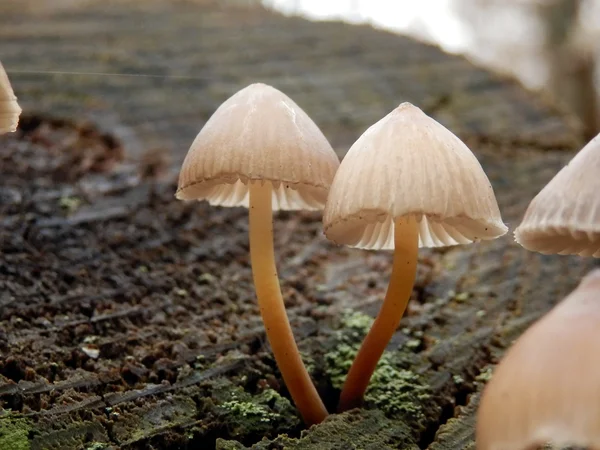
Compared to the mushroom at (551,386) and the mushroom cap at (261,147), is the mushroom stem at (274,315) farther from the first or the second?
the mushroom at (551,386)

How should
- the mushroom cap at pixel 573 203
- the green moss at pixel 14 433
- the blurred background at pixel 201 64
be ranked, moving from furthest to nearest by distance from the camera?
the blurred background at pixel 201 64, the green moss at pixel 14 433, the mushroom cap at pixel 573 203

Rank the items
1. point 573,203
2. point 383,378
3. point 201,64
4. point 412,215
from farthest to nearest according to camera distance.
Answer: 1. point 201,64
2. point 383,378
3. point 412,215
4. point 573,203

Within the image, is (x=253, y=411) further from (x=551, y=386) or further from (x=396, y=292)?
(x=551, y=386)

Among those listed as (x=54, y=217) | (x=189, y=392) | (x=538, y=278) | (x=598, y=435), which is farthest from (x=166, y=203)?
(x=598, y=435)

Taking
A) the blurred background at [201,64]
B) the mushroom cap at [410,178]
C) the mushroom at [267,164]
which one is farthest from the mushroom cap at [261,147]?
the blurred background at [201,64]

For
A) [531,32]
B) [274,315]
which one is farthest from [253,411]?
[531,32]

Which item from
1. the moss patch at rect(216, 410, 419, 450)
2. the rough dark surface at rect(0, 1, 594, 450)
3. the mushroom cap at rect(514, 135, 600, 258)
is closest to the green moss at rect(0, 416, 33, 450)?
the rough dark surface at rect(0, 1, 594, 450)
